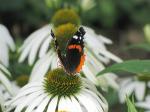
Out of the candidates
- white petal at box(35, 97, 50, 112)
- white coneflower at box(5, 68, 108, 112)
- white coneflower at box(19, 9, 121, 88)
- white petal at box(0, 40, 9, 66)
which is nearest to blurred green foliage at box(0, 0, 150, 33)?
white coneflower at box(19, 9, 121, 88)

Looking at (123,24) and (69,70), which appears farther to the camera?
(123,24)

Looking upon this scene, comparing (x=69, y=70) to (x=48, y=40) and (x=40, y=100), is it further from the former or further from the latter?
(x=48, y=40)

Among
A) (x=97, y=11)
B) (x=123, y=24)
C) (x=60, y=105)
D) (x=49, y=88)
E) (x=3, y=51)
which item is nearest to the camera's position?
(x=60, y=105)

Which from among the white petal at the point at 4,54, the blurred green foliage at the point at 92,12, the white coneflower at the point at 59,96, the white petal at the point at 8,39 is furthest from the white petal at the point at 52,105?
the blurred green foliage at the point at 92,12

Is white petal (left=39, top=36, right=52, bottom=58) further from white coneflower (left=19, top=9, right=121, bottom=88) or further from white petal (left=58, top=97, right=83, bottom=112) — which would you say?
white petal (left=58, top=97, right=83, bottom=112)

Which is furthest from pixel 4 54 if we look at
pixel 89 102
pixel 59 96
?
pixel 89 102

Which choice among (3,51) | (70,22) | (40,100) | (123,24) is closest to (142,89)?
(70,22)

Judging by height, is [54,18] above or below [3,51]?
above
